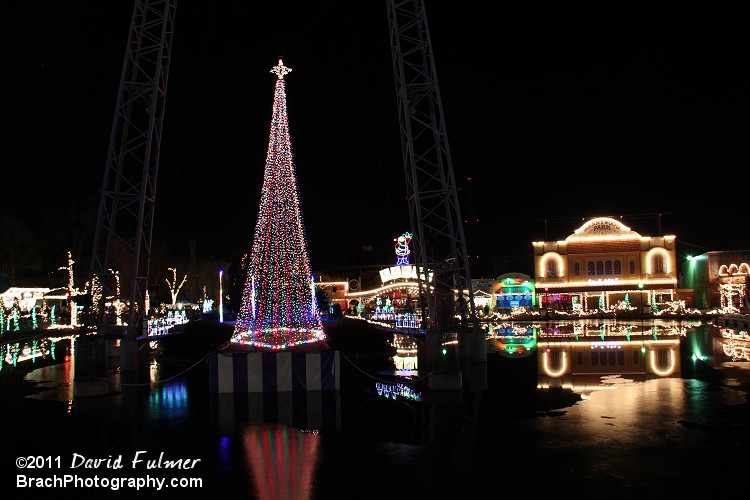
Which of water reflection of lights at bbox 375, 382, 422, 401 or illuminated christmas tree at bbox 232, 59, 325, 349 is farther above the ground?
illuminated christmas tree at bbox 232, 59, 325, 349

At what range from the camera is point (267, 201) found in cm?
2077

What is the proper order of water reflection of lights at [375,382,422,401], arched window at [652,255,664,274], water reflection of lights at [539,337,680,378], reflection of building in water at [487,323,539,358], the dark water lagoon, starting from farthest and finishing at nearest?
arched window at [652,255,664,274]
reflection of building in water at [487,323,539,358]
water reflection of lights at [539,337,680,378]
water reflection of lights at [375,382,422,401]
the dark water lagoon

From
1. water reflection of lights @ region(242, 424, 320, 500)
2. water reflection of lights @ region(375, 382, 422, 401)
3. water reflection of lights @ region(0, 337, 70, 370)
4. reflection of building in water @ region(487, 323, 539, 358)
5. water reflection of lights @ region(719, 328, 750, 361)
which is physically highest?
water reflection of lights @ region(0, 337, 70, 370)

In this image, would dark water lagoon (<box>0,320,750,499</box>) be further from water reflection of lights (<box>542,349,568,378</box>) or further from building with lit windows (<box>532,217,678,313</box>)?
building with lit windows (<box>532,217,678,313</box>)

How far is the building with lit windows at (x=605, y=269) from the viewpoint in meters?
57.8

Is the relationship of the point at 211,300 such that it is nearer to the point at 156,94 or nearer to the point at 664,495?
the point at 156,94

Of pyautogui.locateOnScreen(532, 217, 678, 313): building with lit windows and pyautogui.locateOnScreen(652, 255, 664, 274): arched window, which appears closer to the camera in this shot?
pyautogui.locateOnScreen(532, 217, 678, 313): building with lit windows

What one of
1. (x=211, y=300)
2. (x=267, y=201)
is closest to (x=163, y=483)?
(x=267, y=201)

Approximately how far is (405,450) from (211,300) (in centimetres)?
7226

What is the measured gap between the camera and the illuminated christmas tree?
20.8 metres

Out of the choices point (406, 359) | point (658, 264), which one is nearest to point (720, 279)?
point (658, 264)

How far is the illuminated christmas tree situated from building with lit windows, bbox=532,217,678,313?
40857 mm

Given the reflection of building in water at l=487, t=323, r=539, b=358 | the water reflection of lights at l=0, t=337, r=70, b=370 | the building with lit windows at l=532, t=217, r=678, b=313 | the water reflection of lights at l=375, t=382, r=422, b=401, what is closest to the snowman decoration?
the building with lit windows at l=532, t=217, r=678, b=313

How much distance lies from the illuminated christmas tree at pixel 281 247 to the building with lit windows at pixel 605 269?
40857mm
